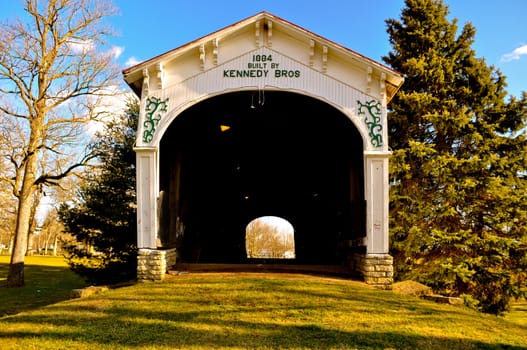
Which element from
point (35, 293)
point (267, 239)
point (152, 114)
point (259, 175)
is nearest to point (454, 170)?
point (259, 175)

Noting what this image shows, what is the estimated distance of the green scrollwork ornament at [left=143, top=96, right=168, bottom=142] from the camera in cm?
1040

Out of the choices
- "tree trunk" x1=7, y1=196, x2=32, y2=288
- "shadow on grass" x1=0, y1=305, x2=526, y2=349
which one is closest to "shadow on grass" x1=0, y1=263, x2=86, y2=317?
"tree trunk" x1=7, y1=196, x2=32, y2=288

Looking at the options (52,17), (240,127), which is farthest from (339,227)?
(52,17)

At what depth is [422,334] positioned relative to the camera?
638 centimetres

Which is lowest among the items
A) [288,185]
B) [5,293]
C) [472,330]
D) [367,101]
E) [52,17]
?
[5,293]

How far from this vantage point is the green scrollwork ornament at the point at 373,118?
10391mm

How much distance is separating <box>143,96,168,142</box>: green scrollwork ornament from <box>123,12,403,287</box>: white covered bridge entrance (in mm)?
24

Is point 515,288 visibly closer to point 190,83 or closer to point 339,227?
point 339,227

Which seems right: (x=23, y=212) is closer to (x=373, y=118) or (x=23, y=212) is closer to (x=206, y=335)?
(x=373, y=118)

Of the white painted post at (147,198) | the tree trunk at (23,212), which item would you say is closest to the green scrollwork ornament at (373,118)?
the white painted post at (147,198)

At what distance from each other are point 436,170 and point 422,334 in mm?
7807

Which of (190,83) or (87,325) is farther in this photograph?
(190,83)

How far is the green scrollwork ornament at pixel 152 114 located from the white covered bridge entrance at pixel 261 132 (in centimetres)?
2

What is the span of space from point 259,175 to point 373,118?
8267mm
